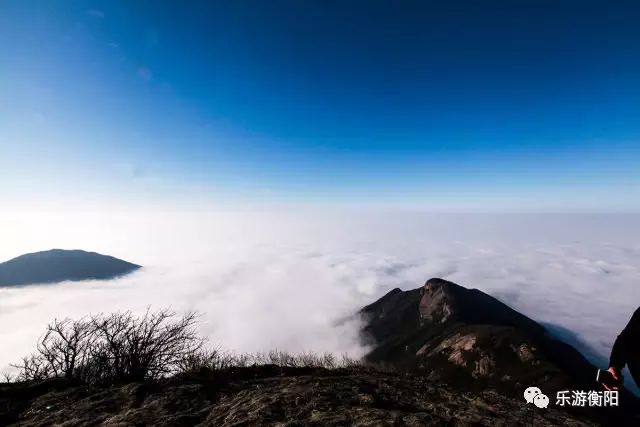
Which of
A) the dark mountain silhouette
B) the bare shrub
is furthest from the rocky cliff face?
the dark mountain silhouette

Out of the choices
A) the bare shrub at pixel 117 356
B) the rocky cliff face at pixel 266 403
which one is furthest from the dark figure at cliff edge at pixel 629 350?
the bare shrub at pixel 117 356

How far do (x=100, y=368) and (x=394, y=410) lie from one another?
15814 mm

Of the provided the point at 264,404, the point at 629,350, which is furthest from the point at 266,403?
the point at 629,350

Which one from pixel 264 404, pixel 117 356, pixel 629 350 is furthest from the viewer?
pixel 117 356

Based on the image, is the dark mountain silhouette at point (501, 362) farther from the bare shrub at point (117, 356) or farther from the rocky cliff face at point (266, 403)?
the rocky cliff face at point (266, 403)

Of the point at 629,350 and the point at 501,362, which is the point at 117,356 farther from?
the point at 501,362

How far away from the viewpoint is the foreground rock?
8.09 m

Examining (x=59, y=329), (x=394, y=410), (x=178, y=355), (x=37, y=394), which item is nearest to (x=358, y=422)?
(x=394, y=410)

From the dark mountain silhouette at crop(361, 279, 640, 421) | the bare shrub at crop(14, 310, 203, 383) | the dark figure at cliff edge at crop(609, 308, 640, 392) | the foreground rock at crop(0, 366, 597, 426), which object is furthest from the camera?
the dark mountain silhouette at crop(361, 279, 640, 421)

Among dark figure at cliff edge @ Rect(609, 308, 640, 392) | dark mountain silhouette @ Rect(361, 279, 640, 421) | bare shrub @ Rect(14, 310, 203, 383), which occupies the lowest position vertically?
dark mountain silhouette @ Rect(361, 279, 640, 421)

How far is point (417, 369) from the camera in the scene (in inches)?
6403

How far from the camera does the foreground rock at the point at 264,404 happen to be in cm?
809

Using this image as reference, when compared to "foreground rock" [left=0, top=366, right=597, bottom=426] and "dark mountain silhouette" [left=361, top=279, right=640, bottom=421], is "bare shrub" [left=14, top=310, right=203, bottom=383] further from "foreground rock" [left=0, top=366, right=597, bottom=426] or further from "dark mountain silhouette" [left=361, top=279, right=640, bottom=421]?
"dark mountain silhouette" [left=361, top=279, right=640, bottom=421]

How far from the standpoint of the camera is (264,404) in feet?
28.9
